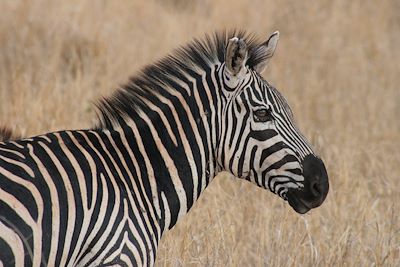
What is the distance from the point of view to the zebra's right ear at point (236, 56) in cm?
431

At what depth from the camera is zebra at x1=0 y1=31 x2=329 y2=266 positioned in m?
4.04

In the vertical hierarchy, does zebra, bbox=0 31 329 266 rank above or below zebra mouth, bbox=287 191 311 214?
above

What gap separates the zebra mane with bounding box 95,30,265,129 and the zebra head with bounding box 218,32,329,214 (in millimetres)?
136

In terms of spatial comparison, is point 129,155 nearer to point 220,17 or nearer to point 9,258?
point 9,258

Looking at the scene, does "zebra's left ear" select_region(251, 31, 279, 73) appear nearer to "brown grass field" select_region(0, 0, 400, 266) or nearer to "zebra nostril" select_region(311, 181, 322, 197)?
"zebra nostril" select_region(311, 181, 322, 197)

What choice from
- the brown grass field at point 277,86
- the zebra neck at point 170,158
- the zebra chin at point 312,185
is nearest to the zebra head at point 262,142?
the zebra chin at point 312,185

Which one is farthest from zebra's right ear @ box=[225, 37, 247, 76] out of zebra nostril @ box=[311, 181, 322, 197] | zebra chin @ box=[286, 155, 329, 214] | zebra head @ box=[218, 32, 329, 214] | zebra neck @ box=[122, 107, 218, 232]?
zebra nostril @ box=[311, 181, 322, 197]

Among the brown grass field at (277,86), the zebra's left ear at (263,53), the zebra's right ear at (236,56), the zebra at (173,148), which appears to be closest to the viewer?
the zebra at (173,148)

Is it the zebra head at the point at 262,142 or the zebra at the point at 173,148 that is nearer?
the zebra at the point at 173,148

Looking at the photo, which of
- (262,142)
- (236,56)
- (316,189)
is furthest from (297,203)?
(236,56)

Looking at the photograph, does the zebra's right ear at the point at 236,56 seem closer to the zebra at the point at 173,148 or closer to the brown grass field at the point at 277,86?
the zebra at the point at 173,148

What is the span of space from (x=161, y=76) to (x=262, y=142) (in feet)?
2.20

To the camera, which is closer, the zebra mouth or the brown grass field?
the zebra mouth

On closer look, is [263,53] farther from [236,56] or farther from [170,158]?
[170,158]
